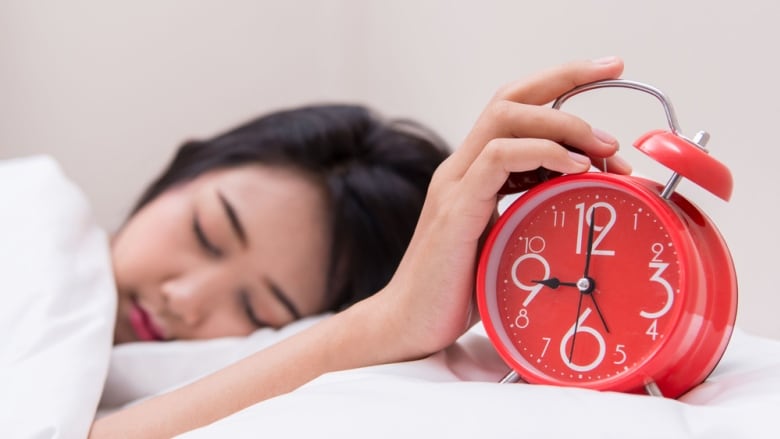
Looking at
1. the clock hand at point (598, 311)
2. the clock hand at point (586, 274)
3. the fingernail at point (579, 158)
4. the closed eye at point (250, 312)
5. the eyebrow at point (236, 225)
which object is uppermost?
the fingernail at point (579, 158)

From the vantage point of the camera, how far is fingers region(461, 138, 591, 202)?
24.0 inches

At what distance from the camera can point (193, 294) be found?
46.5 inches

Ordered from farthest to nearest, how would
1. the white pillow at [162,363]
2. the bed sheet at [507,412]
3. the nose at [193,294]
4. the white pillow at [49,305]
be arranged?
the nose at [193,294] → the white pillow at [162,363] → the white pillow at [49,305] → the bed sheet at [507,412]

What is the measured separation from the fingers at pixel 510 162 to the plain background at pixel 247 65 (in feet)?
1.26

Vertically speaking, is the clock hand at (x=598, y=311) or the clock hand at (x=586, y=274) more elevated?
the clock hand at (x=586, y=274)

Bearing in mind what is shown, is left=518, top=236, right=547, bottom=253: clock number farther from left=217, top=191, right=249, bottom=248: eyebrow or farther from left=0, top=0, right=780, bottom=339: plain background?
left=217, top=191, right=249, bottom=248: eyebrow

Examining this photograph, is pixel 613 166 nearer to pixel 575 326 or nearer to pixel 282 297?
pixel 575 326

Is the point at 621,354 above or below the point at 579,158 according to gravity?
below

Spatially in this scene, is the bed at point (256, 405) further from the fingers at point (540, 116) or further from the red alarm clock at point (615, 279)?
the fingers at point (540, 116)

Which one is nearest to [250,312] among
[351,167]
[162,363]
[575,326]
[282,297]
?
[282,297]

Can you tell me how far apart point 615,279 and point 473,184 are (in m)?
0.14

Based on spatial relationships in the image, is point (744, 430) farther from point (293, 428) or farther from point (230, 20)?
point (230, 20)

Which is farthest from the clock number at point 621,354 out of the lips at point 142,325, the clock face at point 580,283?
the lips at point 142,325

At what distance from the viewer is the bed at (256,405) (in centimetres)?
50
